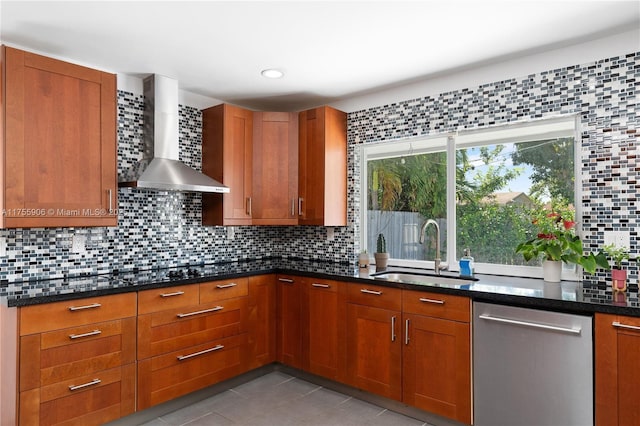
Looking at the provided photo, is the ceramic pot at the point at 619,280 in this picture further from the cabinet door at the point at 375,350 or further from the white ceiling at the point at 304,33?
the white ceiling at the point at 304,33

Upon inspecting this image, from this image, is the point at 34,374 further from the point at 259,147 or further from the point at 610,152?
the point at 610,152

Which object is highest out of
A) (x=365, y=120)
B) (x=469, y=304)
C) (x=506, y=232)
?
(x=365, y=120)

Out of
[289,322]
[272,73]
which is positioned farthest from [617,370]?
[272,73]

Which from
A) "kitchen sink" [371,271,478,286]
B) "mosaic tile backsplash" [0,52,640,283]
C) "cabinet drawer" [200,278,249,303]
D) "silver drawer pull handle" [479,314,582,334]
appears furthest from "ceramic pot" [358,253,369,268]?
"silver drawer pull handle" [479,314,582,334]

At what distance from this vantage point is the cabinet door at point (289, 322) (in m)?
3.36

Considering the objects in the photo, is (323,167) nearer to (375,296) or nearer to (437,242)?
(437,242)

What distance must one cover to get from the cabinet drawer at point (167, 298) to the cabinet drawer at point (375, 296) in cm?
113

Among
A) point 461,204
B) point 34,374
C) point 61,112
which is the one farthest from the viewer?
point 461,204

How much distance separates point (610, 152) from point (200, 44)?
105 inches

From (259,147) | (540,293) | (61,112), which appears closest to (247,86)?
(259,147)

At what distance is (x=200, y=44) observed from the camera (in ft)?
8.55

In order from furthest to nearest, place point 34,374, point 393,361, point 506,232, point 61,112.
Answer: point 506,232, point 393,361, point 61,112, point 34,374

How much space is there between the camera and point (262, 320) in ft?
11.1

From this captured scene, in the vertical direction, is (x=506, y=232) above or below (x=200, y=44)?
below
